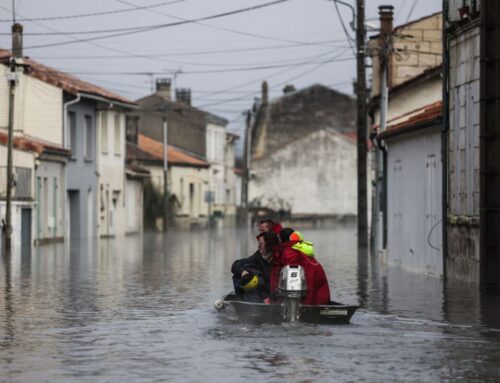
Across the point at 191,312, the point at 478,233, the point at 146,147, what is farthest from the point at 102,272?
the point at 146,147

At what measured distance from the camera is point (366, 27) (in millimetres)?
41656

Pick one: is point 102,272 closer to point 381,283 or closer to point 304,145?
point 381,283

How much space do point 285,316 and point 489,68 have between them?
26.2ft

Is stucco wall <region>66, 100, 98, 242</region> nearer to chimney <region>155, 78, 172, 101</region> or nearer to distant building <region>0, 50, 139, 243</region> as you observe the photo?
distant building <region>0, 50, 139, 243</region>

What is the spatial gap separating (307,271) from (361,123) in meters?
25.9

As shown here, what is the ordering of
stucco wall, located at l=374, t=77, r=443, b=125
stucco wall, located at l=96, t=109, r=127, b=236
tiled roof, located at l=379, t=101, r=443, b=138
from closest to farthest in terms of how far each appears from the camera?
tiled roof, located at l=379, t=101, r=443, b=138
stucco wall, located at l=374, t=77, r=443, b=125
stucco wall, located at l=96, t=109, r=127, b=236

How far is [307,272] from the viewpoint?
15.5 metres

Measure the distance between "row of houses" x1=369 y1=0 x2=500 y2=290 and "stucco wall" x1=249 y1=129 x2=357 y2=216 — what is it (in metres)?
59.1

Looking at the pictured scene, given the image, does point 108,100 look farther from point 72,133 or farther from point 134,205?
point 134,205

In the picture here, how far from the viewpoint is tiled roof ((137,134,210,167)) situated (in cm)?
7988

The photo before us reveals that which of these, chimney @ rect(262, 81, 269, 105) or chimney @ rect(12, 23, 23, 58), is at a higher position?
chimney @ rect(262, 81, 269, 105)

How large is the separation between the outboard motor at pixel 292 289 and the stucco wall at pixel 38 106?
38152 millimetres

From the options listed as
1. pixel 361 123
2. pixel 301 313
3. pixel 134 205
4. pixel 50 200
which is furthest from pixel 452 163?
pixel 134 205

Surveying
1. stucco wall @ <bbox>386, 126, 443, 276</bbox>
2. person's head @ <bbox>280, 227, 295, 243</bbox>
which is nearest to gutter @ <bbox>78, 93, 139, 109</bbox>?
Result: stucco wall @ <bbox>386, 126, 443, 276</bbox>
